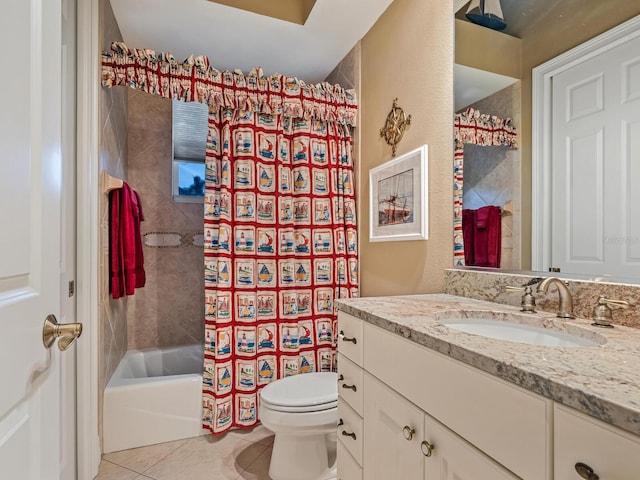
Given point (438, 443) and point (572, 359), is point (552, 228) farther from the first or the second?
point (438, 443)

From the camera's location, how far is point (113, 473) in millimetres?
1659

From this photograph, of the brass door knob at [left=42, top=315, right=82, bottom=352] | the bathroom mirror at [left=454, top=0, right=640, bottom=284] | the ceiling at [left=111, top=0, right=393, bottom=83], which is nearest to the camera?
the brass door knob at [left=42, top=315, right=82, bottom=352]

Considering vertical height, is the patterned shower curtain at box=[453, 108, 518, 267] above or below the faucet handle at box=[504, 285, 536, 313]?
above

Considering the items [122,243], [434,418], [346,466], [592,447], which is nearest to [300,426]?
[346,466]

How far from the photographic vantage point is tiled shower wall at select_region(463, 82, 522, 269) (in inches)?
47.7

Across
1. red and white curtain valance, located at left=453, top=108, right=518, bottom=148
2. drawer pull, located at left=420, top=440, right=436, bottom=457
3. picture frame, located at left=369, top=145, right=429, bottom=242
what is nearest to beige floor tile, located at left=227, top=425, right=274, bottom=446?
picture frame, located at left=369, top=145, right=429, bottom=242

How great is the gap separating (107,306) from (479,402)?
1948mm

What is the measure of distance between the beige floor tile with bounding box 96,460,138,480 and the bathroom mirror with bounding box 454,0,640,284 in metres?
1.98

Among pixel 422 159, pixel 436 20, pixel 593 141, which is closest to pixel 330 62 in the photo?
pixel 436 20

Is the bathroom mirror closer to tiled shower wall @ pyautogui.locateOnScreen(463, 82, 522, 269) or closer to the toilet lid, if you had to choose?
tiled shower wall @ pyautogui.locateOnScreen(463, 82, 522, 269)

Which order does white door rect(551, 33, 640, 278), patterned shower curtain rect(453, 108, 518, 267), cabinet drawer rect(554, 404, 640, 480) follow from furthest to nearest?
patterned shower curtain rect(453, 108, 518, 267)
white door rect(551, 33, 640, 278)
cabinet drawer rect(554, 404, 640, 480)

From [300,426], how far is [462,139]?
57.2 inches

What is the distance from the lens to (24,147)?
58 centimetres

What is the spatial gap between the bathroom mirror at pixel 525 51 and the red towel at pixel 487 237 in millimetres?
55
